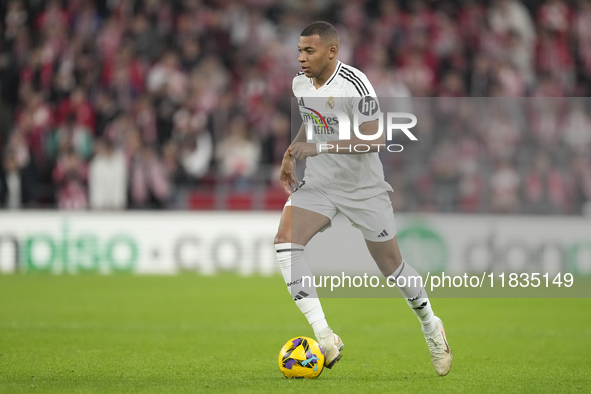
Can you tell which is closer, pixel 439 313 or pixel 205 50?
pixel 439 313

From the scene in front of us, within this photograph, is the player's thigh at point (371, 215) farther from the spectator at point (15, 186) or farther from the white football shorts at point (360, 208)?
the spectator at point (15, 186)

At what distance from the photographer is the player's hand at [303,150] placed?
5.71 m

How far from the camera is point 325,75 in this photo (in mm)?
5996

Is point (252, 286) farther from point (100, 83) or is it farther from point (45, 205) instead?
point (100, 83)

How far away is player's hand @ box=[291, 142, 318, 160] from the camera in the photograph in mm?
5706

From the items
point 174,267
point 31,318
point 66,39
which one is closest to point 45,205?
point 174,267

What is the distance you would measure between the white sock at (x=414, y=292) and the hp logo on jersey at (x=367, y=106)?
1.12 m

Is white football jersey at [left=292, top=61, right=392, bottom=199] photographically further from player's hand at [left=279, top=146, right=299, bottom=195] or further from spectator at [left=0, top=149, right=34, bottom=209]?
spectator at [left=0, top=149, right=34, bottom=209]

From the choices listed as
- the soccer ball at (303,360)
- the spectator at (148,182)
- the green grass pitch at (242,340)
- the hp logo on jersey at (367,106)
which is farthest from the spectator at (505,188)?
the soccer ball at (303,360)

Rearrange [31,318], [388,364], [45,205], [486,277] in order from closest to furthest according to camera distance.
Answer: [388,364] < [31,318] < [486,277] < [45,205]

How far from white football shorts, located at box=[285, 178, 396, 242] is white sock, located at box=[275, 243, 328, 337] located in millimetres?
322

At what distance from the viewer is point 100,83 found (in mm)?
16969

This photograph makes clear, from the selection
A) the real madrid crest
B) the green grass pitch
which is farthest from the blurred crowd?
the real madrid crest

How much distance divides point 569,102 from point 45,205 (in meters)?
9.78
